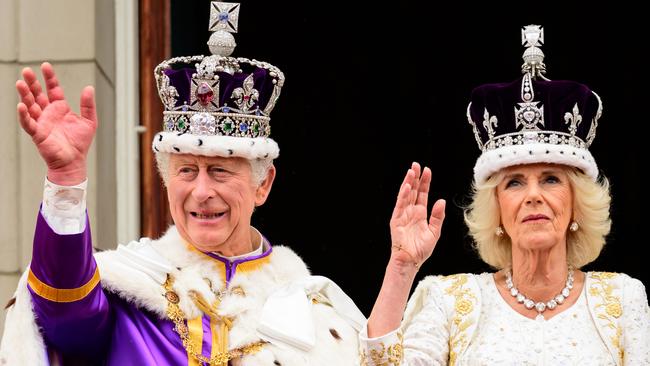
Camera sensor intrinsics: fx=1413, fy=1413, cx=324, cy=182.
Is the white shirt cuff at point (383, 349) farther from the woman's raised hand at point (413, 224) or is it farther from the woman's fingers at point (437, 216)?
the woman's fingers at point (437, 216)

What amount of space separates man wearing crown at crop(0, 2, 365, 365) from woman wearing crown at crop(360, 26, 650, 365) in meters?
0.36

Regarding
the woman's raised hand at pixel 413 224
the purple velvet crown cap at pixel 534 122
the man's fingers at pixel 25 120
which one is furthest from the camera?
the purple velvet crown cap at pixel 534 122

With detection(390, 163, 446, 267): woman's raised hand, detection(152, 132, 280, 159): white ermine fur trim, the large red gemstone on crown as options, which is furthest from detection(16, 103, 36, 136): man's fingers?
detection(390, 163, 446, 267): woman's raised hand

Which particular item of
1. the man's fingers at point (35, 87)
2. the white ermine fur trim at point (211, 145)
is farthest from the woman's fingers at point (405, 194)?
the man's fingers at point (35, 87)

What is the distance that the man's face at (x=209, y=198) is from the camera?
457cm

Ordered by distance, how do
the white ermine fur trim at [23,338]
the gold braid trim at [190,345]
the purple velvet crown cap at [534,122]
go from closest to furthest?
1. the white ermine fur trim at [23,338]
2. the gold braid trim at [190,345]
3. the purple velvet crown cap at [534,122]

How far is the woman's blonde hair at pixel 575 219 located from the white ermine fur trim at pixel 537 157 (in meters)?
0.03

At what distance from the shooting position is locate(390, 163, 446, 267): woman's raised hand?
4320mm

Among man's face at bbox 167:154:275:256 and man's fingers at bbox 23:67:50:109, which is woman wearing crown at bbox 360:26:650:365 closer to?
man's face at bbox 167:154:275:256

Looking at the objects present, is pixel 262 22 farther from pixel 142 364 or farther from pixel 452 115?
pixel 142 364

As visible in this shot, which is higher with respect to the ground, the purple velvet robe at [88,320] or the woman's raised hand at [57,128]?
the woman's raised hand at [57,128]

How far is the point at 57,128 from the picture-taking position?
4.03 m

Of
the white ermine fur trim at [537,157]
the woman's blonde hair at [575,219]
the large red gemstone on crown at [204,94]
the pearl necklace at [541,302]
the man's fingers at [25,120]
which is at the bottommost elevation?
the pearl necklace at [541,302]

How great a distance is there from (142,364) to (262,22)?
314 cm
